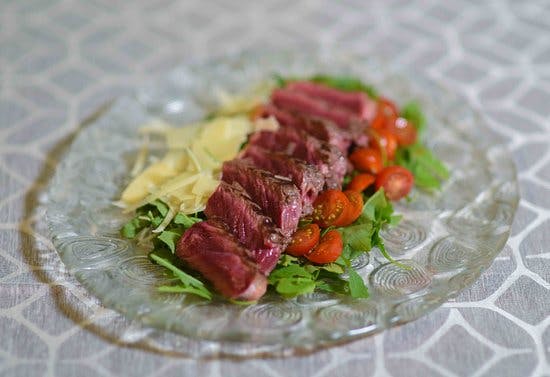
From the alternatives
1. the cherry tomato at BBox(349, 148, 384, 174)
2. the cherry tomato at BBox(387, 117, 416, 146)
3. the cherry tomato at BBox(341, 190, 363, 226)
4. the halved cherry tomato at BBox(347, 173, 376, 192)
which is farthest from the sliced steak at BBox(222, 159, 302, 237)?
the cherry tomato at BBox(387, 117, 416, 146)

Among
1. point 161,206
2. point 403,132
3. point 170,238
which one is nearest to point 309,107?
point 403,132

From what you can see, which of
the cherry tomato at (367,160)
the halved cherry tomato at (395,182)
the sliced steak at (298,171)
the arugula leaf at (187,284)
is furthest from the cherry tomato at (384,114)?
the arugula leaf at (187,284)

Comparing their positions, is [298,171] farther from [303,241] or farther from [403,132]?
[403,132]

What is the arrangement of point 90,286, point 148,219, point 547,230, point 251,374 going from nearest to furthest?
point 251,374 < point 90,286 < point 148,219 < point 547,230

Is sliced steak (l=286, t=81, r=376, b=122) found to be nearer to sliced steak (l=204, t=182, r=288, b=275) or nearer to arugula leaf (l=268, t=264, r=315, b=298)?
sliced steak (l=204, t=182, r=288, b=275)

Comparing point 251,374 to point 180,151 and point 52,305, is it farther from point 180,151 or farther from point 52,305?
point 180,151

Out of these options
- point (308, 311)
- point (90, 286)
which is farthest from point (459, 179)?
point (90, 286)

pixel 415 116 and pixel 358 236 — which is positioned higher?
pixel 415 116
